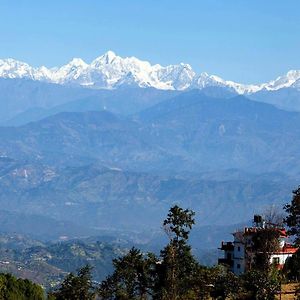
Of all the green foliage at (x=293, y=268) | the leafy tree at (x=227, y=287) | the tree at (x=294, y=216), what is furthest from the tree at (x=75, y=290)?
the tree at (x=294, y=216)

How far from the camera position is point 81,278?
7031 centimetres

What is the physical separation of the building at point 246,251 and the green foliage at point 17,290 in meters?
18.1

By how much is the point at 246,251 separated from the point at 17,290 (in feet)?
75.4

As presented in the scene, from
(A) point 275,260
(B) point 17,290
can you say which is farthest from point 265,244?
(B) point 17,290

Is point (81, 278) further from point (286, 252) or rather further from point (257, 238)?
point (286, 252)

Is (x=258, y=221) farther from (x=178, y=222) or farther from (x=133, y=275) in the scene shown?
(x=133, y=275)

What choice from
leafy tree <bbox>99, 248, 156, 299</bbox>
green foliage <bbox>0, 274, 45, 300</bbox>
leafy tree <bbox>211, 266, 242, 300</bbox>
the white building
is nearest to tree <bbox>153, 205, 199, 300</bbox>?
leafy tree <bbox>99, 248, 156, 299</bbox>

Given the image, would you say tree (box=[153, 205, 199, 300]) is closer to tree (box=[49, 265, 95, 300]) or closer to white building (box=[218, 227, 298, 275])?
white building (box=[218, 227, 298, 275])

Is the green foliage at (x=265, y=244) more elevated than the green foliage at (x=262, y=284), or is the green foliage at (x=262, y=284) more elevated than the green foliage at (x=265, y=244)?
the green foliage at (x=265, y=244)

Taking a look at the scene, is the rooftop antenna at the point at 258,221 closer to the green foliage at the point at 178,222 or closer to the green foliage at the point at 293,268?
the green foliage at the point at 293,268

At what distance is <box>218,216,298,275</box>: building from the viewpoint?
71750 millimetres

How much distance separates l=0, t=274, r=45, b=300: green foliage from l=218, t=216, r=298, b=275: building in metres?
18.1

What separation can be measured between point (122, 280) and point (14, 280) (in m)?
12.5

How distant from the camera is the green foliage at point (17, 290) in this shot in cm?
5851
